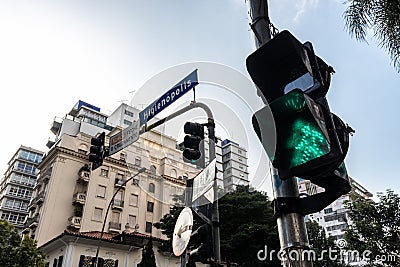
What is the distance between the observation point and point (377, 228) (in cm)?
1644

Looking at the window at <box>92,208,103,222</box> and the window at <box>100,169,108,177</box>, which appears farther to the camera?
the window at <box>100,169,108,177</box>

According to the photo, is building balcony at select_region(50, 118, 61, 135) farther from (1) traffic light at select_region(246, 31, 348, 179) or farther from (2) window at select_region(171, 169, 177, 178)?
(1) traffic light at select_region(246, 31, 348, 179)

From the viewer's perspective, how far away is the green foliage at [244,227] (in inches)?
744

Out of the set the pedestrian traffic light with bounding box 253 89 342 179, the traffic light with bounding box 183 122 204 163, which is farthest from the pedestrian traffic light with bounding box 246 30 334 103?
the traffic light with bounding box 183 122 204 163

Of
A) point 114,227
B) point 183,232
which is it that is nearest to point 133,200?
point 114,227

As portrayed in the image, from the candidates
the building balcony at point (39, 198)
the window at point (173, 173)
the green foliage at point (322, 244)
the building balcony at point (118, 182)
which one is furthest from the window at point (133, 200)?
the green foliage at point (322, 244)

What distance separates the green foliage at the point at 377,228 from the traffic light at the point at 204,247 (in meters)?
14.4

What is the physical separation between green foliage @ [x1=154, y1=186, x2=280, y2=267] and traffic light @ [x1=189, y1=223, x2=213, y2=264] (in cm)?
1522

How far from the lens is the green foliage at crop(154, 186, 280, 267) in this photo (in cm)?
1891

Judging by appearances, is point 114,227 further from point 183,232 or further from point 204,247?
point 204,247

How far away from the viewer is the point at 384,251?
15758 millimetres

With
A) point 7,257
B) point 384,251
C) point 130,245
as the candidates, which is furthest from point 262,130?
point 130,245

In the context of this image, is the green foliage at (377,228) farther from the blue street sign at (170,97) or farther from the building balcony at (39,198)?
the building balcony at (39,198)

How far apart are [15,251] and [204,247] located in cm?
1682
